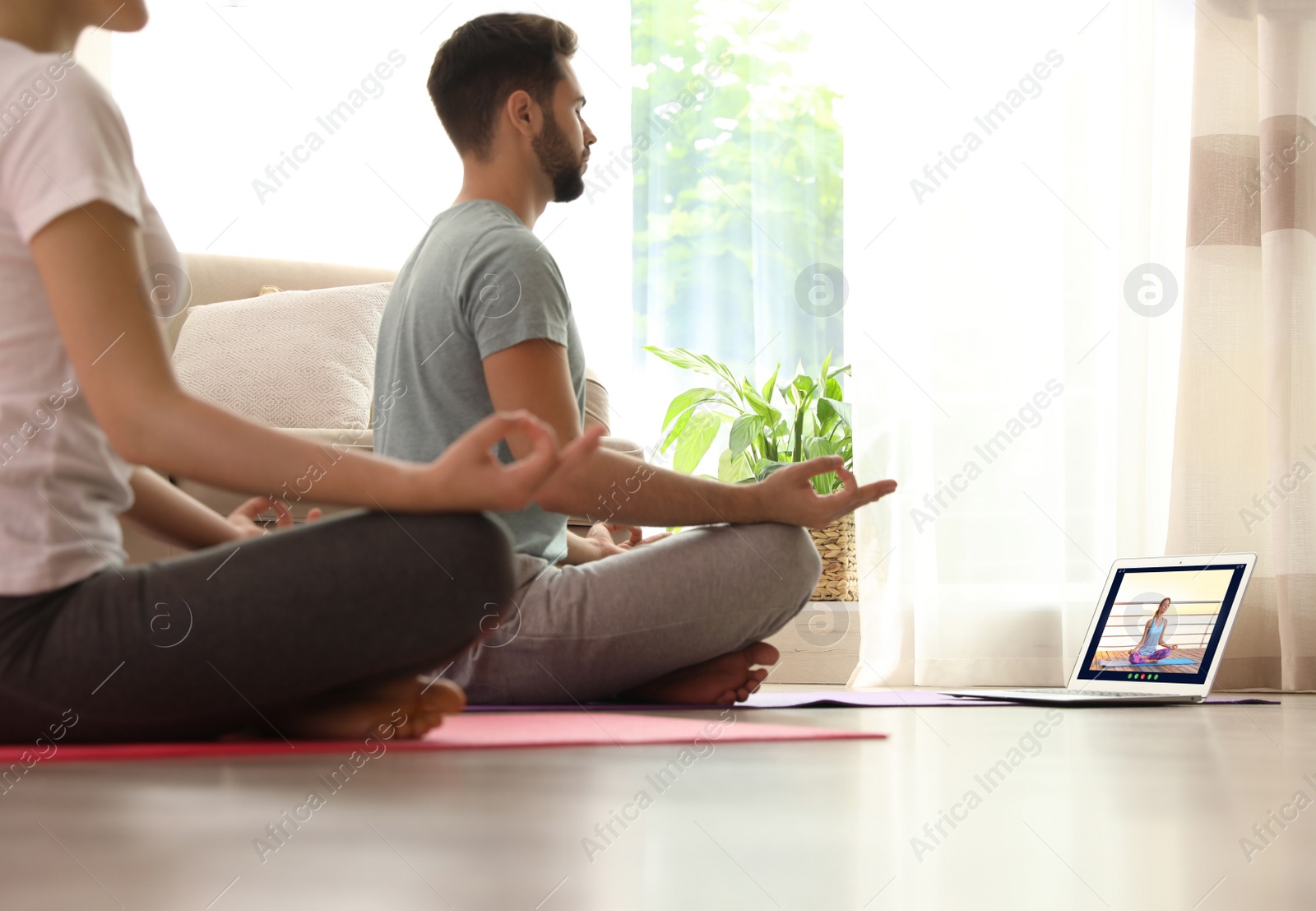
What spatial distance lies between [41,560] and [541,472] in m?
0.40

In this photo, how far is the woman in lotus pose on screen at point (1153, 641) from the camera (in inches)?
74.9

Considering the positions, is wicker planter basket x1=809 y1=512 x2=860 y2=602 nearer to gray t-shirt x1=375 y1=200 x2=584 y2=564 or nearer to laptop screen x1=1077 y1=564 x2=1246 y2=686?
laptop screen x1=1077 y1=564 x2=1246 y2=686

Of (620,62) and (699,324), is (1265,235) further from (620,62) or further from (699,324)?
(620,62)

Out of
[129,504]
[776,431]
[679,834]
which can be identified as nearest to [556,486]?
[129,504]

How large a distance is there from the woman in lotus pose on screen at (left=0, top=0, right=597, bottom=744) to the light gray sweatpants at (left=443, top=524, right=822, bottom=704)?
441mm

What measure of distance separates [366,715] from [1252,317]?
1.86 meters

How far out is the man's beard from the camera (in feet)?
5.01

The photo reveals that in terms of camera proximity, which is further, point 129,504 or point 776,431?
point 776,431

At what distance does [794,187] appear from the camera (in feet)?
10.9

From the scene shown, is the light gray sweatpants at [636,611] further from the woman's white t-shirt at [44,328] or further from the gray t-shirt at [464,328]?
the woman's white t-shirt at [44,328]

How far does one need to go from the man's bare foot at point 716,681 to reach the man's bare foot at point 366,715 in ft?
1.76

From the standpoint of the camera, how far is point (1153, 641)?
192 centimetres

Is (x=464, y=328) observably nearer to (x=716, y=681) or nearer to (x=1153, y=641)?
(x=716, y=681)

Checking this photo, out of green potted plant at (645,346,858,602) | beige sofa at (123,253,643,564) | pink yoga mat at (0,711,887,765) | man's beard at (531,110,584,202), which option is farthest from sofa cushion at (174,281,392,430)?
pink yoga mat at (0,711,887,765)
